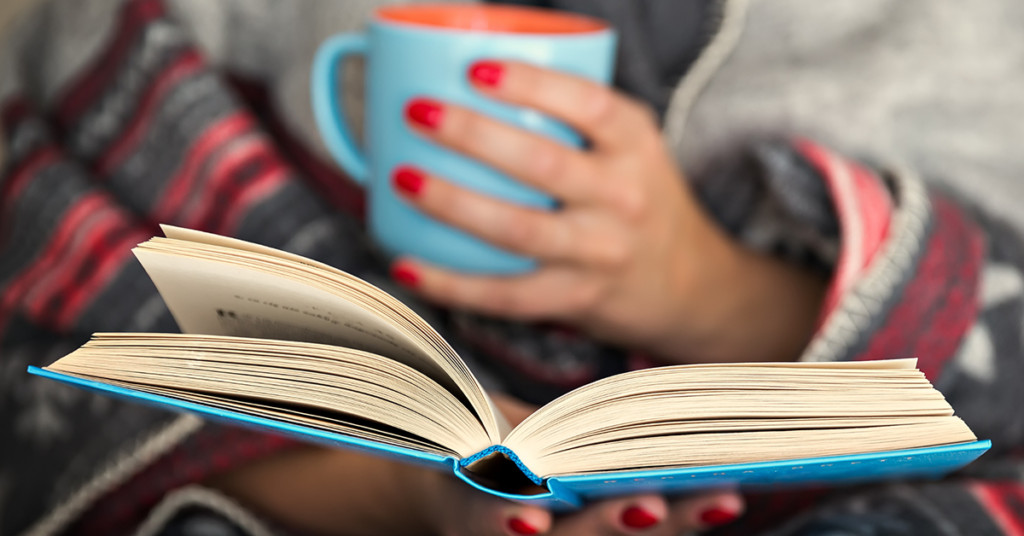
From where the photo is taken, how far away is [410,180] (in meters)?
0.57

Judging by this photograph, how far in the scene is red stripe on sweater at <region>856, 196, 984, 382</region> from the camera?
0.59m

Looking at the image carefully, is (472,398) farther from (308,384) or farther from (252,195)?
(252,195)

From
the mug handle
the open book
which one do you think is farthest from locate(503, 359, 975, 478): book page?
the mug handle

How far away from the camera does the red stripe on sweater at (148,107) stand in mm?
791

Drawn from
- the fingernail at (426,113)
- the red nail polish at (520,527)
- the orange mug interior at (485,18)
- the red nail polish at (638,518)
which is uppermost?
the orange mug interior at (485,18)

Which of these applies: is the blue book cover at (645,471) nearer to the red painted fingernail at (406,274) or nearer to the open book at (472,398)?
the open book at (472,398)

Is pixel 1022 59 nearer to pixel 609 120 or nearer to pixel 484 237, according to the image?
pixel 609 120

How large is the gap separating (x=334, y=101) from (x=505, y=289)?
0.23 meters

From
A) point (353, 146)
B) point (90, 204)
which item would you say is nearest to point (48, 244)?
point (90, 204)

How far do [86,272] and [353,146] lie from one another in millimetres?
268

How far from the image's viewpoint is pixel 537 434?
0.31 metres

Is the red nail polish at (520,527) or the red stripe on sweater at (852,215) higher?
the red nail polish at (520,527)

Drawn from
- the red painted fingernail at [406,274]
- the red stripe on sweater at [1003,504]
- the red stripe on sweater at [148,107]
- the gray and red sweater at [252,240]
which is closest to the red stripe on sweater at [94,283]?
the gray and red sweater at [252,240]

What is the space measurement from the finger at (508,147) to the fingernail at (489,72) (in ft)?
0.08
